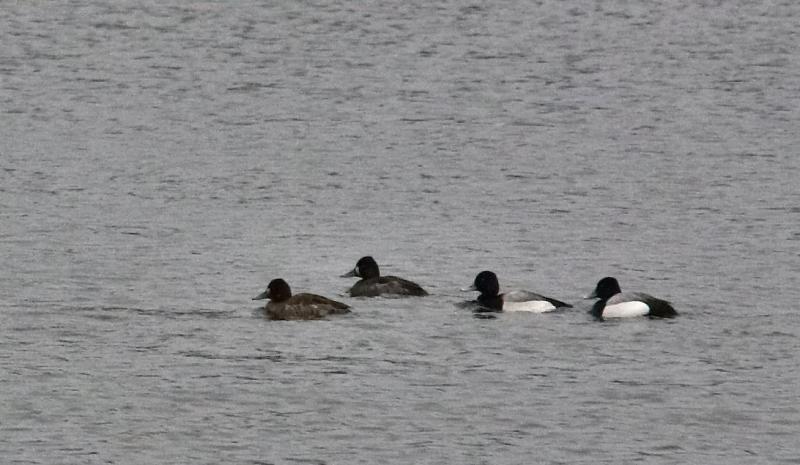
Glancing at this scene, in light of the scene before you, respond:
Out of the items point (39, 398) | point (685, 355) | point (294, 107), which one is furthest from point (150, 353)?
point (294, 107)

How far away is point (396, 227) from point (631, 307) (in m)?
6.55

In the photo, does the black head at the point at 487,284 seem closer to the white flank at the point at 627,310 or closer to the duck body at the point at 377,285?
the duck body at the point at 377,285

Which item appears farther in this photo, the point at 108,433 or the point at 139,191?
the point at 139,191

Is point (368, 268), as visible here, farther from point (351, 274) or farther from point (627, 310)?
point (627, 310)

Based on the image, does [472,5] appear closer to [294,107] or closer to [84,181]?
[294,107]

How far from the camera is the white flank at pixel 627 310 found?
2280 cm

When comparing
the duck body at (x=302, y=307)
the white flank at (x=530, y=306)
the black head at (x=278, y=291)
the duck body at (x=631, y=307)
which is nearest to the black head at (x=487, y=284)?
the white flank at (x=530, y=306)

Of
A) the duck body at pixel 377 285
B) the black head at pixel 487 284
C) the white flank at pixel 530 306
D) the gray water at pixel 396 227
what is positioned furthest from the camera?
the duck body at pixel 377 285

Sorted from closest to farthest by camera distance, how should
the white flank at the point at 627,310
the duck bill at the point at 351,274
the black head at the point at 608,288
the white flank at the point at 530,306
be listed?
the white flank at the point at 627,310 < the white flank at the point at 530,306 < the black head at the point at 608,288 < the duck bill at the point at 351,274

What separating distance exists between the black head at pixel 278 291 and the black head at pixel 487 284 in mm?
2509

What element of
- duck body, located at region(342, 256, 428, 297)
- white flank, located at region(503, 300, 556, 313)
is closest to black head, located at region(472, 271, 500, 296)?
white flank, located at region(503, 300, 556, 313)

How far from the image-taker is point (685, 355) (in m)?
21.2

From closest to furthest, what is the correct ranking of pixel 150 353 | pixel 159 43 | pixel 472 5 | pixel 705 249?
pixel 150 353 < pixel 705 249 < pixel 159 43 < pixel 472 5

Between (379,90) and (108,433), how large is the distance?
23840 mm
